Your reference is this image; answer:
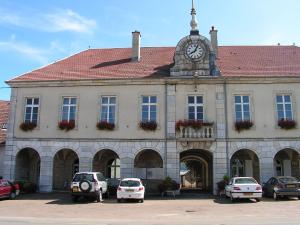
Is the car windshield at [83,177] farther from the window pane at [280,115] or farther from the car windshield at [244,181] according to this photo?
the window pane at [280,115]

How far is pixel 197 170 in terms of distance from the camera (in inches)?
1705

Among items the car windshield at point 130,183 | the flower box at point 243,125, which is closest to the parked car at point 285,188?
the flower box at point 243,125

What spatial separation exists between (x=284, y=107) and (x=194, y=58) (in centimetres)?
699

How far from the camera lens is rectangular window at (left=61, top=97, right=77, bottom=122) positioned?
27188 millimetres

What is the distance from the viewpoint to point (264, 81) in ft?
85.7

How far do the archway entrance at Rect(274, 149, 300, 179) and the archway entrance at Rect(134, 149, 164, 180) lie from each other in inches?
332

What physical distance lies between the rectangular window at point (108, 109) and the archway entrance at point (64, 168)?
4.42m

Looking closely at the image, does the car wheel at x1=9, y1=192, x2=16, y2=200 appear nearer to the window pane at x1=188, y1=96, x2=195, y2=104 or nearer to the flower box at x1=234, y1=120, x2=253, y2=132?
the window pane at x1=188, y1=96, x2=195, y2=104

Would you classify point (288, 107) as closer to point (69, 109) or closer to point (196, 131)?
point (196, 131)

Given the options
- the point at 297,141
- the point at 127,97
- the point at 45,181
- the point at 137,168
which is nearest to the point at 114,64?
the point at 127,97

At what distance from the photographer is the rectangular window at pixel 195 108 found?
26.2 meters

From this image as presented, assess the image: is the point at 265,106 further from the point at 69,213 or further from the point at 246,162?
the point at 69,213

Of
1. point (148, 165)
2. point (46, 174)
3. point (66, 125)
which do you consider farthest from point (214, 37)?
point (46, 174)

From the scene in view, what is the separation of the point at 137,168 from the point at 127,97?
5.48 meters
